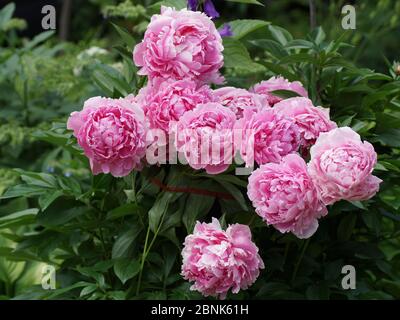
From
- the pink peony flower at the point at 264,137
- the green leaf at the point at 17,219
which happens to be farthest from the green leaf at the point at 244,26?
the green leaf at the point at 17,219

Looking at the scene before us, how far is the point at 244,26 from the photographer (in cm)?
187

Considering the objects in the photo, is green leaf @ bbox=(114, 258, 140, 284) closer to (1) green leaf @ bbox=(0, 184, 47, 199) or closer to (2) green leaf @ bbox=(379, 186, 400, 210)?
(1) green leaf @ bbox=(0, 184, 47, 199)

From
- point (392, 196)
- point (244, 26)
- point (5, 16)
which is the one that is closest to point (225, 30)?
point (244, 26)

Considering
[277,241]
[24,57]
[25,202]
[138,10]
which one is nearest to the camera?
[277,241]

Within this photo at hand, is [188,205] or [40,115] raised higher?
[188,205]

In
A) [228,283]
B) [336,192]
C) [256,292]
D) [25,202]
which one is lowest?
[25,202]

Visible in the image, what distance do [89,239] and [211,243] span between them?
0.47m

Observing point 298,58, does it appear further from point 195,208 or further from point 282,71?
point 195,208

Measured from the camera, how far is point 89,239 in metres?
1.84

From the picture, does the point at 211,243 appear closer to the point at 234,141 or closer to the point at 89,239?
the point at 234,141

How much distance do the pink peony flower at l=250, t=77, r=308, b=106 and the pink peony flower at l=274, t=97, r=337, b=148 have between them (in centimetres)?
→ 13

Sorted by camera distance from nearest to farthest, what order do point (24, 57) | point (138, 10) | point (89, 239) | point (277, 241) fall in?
point (277, 241), point (89, 239), point (138, 10), point (24, 57)

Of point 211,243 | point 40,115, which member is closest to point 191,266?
point 211,243

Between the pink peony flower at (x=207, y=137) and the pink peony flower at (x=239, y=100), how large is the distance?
9 cm
